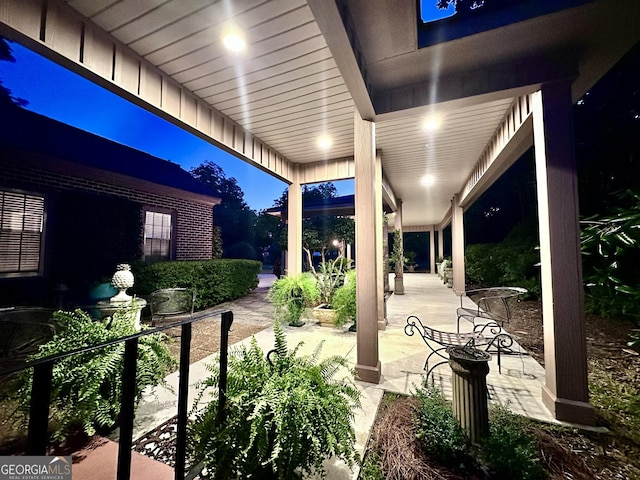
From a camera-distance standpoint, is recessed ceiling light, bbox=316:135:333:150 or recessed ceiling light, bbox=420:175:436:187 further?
recessed ceiling light, bbox=420:175:436:187

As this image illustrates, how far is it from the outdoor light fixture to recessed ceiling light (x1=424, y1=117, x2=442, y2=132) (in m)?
2.29

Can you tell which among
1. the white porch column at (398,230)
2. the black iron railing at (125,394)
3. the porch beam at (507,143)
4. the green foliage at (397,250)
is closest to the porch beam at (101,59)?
the black iron railing at (125,394)

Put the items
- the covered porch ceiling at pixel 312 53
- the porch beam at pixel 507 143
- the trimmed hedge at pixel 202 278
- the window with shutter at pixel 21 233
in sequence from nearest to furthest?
the covered porch ceiling at pixel 312 53 → the porch beam at pixel 507 143 → the window with shutter at pixel 21 233 → the trimmed hedge at pixel 202 278

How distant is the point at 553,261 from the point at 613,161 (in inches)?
181

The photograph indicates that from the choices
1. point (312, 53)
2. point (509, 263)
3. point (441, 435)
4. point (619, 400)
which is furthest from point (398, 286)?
point (312, 53)

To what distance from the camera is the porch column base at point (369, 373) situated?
2371 mm

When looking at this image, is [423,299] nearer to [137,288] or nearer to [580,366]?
[580,366]

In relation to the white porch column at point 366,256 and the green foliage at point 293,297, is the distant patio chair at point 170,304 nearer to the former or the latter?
the green foliage at point 293,297

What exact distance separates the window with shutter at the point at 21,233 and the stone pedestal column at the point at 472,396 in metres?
6.63

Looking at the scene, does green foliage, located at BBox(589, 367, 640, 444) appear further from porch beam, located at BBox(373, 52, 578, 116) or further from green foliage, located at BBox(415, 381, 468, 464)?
porch beam, located at BBox(373, 52, 578, 116)

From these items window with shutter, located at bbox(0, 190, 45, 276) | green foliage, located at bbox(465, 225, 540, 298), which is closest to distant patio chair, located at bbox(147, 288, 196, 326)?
window with shutter, located at bbox(0, 190, 45, 276)

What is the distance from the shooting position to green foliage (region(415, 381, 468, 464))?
147cm

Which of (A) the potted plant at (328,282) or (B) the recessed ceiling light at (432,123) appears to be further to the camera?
(A) the potted plant at (328,282)
